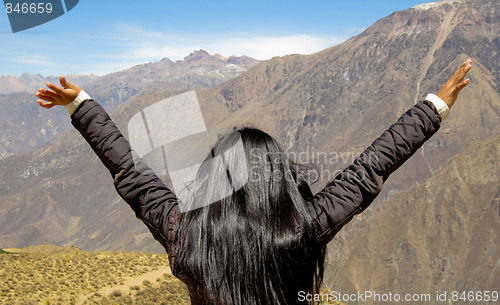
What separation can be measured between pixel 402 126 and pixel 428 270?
574 feet

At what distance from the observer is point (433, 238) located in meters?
165

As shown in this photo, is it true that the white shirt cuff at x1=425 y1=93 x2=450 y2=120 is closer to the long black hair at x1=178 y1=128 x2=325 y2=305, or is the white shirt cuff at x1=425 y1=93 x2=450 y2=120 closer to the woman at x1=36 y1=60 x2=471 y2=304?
the woman at x1=36 y1=60 x2=471 y2=304

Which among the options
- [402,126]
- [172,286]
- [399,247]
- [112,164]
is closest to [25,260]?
[172,286]

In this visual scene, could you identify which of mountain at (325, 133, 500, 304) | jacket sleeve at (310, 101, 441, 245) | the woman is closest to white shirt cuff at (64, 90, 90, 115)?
the woman

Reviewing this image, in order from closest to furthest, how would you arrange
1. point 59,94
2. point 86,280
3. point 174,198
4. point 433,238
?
point 59,94, point 174,198, point 86,280, point 433,238

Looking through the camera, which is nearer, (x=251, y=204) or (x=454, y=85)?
(x=251, y=204)

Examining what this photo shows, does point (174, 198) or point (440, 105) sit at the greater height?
point (440, 105)

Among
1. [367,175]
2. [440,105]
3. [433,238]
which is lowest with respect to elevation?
[433,238]

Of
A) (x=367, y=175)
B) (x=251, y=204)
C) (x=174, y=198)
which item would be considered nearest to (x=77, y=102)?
(x=174, y=198)

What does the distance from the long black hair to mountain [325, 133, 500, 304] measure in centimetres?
15900

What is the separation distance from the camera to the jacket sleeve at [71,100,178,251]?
3.46 meters

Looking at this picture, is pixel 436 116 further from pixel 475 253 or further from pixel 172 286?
pixel 475 253

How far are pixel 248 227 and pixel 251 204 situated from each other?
189 mm

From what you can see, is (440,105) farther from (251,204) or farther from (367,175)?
(251,204)
